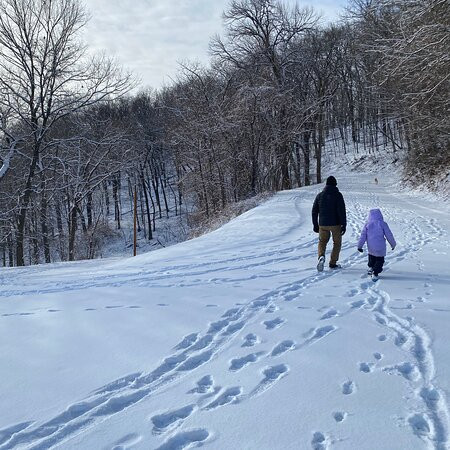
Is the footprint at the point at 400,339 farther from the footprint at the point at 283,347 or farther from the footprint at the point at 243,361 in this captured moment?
the footprint at the point at 243,361

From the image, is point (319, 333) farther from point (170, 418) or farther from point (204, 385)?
point (170, 418)

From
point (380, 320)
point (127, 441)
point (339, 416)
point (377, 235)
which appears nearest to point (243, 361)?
point (339, 416)

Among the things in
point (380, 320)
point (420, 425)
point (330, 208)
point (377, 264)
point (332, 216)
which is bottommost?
point (420, 425)

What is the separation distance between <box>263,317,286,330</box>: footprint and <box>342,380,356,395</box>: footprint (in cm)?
163

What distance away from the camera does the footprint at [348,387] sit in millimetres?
3631

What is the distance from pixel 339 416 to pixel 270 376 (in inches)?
34.0

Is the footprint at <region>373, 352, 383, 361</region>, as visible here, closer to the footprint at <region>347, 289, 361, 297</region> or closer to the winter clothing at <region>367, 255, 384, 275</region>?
the footprint at <region>347, 289, 361, 297</region>

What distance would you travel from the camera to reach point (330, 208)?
8.84 meters

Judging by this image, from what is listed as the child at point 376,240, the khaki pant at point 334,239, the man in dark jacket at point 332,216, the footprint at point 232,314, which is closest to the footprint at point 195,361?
the footprint at point 232,314

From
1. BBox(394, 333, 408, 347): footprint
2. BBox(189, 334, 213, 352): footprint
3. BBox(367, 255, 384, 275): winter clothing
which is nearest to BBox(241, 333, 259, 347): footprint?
BBox(189, 334, 213, 352): footprint

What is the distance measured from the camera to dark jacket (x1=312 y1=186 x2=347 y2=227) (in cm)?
879

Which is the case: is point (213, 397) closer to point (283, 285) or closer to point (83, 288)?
point (283, 285)

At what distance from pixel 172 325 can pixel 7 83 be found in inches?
848

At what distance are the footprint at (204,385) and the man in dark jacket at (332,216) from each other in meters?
5.16
